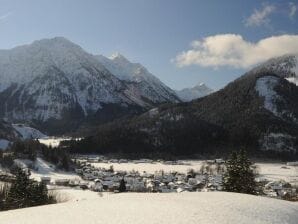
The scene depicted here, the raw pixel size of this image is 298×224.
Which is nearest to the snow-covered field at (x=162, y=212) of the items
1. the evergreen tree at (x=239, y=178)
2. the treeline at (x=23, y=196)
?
the evergreen tree at (x=239, y=178)

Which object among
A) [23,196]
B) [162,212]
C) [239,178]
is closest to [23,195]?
[23,196]

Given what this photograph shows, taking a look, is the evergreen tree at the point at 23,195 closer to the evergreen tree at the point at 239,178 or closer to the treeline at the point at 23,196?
the treeline at the point at 23,196

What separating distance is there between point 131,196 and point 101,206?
6.55 metres

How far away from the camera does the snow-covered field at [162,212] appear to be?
32531 mm

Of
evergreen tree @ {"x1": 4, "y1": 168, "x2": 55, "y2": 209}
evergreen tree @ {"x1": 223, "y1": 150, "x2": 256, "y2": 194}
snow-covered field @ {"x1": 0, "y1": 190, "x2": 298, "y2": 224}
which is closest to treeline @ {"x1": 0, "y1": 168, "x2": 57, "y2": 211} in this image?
evergreen tree @ {"x1": 4, "y1": 168, "x2": 55, "y2": 209}

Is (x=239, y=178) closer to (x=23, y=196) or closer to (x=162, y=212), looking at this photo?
(x=23, y=196)

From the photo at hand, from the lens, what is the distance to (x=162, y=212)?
34.4m

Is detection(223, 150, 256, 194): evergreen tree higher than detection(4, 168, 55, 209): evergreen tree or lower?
higher

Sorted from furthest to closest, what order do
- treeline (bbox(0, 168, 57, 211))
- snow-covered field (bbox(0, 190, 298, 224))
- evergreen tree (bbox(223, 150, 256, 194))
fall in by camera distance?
evergreen tree (bbox(223, 150, 256, 194))
treeline (bbox(0, 168, 57, 211))
snow-covered field (bbox(0, 190, 298, 224))

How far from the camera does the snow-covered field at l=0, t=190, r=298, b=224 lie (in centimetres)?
3253

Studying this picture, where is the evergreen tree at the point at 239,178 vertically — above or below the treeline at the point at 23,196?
above

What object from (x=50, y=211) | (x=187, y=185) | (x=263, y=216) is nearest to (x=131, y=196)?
(x=50, y=211)

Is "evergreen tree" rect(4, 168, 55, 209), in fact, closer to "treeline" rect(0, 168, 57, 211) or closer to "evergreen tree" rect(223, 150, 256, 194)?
"treeline" rect(0, 168, 57, 211)

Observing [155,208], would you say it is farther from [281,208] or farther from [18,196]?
[18,196]
